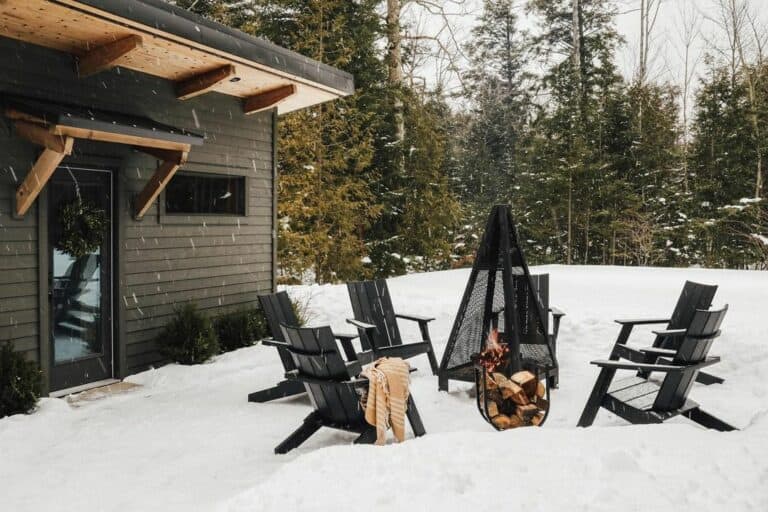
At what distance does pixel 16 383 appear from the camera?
174 inches

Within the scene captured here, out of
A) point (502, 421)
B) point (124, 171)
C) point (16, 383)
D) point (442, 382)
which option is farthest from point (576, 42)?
point (16, 383)

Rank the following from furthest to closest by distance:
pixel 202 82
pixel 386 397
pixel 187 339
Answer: pixel 187 339 → pixel 202 82 → pixel 386 397

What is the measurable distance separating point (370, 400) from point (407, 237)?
1231 centimetres

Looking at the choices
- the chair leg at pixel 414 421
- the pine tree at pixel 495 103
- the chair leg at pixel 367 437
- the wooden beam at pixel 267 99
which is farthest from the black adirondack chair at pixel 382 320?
the pine tree at pixel 495 103

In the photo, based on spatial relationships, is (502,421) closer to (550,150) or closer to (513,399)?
(513,399)

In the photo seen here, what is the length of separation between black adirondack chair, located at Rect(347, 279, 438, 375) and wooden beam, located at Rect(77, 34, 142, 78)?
2578 millimetres

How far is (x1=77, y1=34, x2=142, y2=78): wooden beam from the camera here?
4.69m

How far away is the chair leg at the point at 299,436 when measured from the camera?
3666 mm

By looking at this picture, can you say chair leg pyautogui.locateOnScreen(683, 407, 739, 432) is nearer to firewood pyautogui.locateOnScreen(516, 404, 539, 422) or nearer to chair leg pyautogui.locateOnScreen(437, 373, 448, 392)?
firewood pyautogui.locateOnScreen(516, 404, 539, 422)

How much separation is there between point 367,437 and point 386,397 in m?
0.27

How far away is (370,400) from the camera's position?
3557 mm

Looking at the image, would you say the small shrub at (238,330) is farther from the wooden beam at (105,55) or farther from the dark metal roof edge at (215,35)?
the wooden beam at (105,55)

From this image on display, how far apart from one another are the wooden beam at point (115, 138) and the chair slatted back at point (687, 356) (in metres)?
4.19

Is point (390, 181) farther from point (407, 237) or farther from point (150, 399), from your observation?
point (150, 399)
